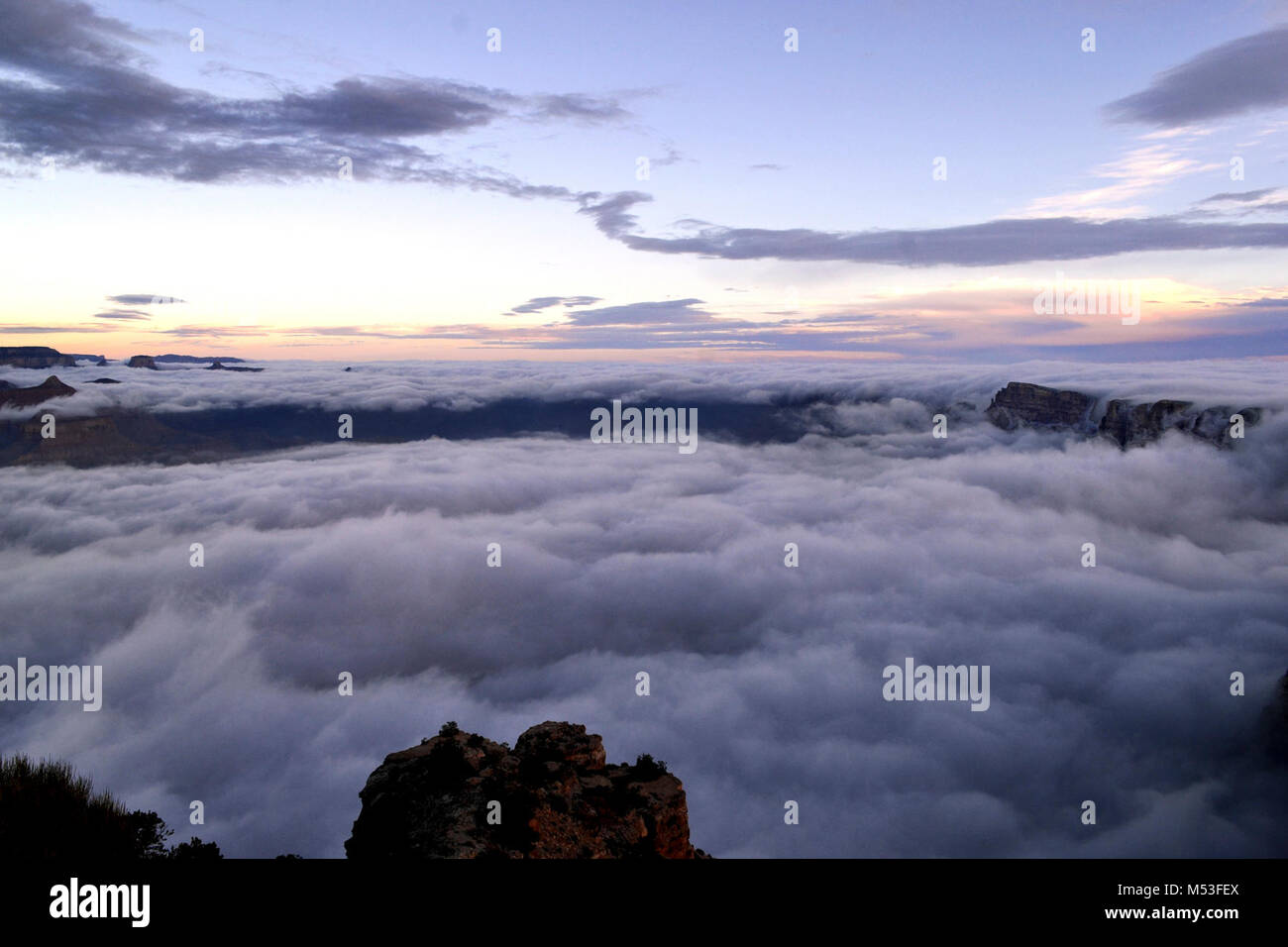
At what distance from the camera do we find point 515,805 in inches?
714

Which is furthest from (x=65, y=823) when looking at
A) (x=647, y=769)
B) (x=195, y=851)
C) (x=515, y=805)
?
(x=647, y=769)

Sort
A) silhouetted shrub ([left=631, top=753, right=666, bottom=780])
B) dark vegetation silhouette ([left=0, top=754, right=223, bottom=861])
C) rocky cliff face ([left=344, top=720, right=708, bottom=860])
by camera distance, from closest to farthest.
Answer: dark vegetation silhouette ([left=0, top=754, right=223, bottom=861]) < rocky cliff face ([left=344, top=720, right=708, bottom=860]) < silhouetted shrub ([left=631, top=753, right=666, bottom=780])

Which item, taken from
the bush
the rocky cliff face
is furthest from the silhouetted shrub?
the bush

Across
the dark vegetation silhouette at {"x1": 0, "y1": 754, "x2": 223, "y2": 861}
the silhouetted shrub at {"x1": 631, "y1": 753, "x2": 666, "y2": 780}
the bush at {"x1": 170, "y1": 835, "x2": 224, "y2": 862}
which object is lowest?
the silhouetted shrub at {"x1": 631, "y1": 753, "x2": 666, "y2": 780}

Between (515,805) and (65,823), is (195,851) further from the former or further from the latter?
(515,805)

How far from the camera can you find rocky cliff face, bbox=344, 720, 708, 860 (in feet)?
56.7

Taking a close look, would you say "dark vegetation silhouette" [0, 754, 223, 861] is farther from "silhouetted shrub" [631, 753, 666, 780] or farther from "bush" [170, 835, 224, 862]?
"silhouetted shrub" [631, 753, 666, 780]

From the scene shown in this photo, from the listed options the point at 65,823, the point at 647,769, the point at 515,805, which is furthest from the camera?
the point at 647,769

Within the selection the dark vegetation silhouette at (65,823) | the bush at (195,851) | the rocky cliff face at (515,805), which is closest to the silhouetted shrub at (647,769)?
the rocky cliff face at (515,805)

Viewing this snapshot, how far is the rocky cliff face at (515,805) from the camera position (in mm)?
17297
